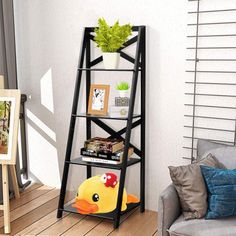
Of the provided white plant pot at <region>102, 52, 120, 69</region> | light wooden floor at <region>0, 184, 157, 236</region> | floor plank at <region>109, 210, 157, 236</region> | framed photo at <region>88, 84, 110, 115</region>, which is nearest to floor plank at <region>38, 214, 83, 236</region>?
light wooden floor at <region>0, 184, 157, 236</region>

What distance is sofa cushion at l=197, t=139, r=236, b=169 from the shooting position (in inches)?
93.5

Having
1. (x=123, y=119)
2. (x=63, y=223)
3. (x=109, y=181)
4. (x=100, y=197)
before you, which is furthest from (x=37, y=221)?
(x=123, y=119)

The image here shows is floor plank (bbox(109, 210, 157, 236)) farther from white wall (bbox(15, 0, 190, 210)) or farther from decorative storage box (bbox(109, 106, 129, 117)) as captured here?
decorative storage box (bbox(109, 106, 129, 117))

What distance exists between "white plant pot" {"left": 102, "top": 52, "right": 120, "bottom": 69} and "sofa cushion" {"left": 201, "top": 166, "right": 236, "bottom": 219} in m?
1.12

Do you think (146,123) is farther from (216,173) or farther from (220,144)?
(216,173)

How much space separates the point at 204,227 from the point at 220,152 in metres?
0.57

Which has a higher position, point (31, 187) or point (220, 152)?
point (220, 152)

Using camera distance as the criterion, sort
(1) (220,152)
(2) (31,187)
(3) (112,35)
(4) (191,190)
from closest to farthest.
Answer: (4) (191,190)
(1) (220,152)
(3) (112,35)
(2) (31,187)

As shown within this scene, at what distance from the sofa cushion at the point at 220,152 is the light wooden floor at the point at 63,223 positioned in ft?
2.32

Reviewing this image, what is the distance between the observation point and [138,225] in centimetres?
283

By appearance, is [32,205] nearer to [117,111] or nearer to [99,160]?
[99,160]

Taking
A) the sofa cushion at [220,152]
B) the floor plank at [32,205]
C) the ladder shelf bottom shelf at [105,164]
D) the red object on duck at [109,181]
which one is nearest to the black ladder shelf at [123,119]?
the ladder shelf bottom shelf at [105,164]

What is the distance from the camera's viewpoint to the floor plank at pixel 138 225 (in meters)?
2.70

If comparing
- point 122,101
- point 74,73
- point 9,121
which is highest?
point 74,73
